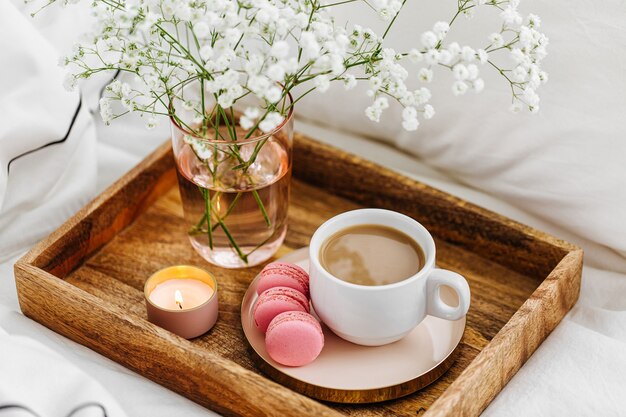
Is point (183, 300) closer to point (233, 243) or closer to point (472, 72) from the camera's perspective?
point (233, 243)

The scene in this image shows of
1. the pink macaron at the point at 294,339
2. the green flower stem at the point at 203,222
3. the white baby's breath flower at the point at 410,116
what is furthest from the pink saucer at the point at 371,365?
the white baby's breath flower at the point at 410,116

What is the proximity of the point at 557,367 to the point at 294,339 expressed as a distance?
246 mm

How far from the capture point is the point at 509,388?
27.9 inches

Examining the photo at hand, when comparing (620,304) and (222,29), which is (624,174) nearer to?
(620,304)

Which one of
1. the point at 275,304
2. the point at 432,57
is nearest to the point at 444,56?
the point at 432,57

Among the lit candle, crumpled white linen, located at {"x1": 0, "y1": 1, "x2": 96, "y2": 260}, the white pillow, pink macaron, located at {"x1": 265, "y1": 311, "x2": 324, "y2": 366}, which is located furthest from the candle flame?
the white pillow

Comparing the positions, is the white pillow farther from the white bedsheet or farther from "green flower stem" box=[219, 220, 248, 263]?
"green flower stem" box=[219, 220, 248, 263]

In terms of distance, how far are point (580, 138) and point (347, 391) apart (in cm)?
37

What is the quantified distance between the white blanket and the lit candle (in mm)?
60

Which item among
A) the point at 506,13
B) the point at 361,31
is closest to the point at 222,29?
the point at 361,31

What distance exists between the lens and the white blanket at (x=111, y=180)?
70cm

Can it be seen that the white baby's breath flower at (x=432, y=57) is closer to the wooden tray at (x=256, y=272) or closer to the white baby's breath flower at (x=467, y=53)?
Result: the white baby's breath flower at (x=467, y=53)

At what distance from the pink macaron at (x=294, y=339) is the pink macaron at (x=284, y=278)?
0.05 metres

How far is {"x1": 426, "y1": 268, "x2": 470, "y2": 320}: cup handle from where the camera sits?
671 mm
